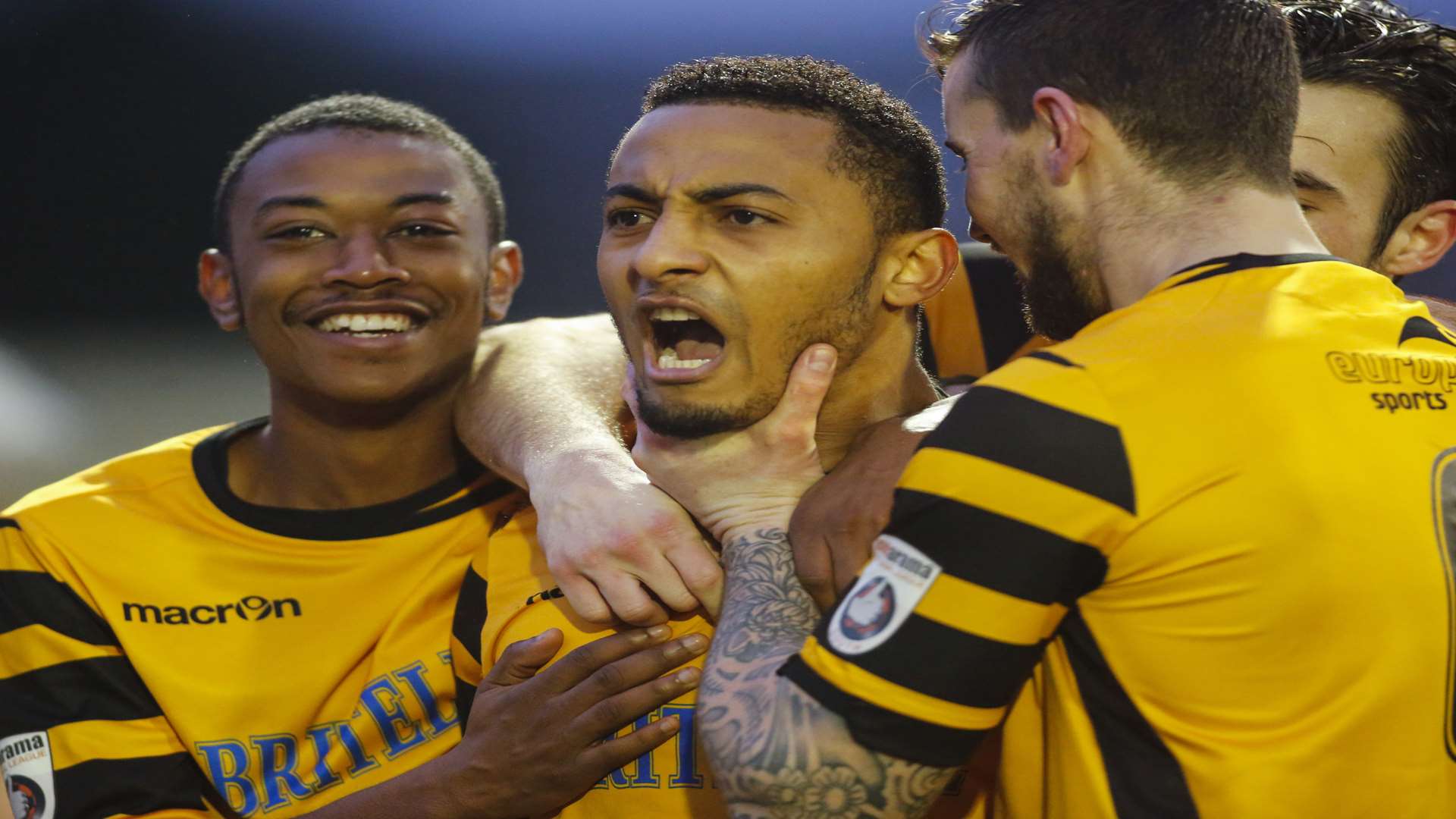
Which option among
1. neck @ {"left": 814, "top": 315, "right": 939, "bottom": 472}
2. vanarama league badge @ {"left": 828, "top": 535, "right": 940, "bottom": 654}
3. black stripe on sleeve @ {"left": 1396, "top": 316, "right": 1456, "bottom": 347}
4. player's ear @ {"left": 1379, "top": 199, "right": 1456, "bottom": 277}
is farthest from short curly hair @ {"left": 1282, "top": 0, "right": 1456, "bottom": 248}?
vanarama league badge @ {"left": 828, "top": 535, "right": 940, "bottom": 654}

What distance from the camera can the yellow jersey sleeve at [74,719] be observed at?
90.2 inches

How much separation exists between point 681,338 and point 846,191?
0.37 meters

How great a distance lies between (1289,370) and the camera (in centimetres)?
141

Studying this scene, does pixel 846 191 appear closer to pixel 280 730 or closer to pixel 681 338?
pixel 681 338

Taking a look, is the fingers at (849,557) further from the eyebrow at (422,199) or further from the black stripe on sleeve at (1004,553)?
the eyebrow at (422,199)

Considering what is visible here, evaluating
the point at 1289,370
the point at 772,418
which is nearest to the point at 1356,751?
the point at 1289,370

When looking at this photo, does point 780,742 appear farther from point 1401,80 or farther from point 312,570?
point 1401,80

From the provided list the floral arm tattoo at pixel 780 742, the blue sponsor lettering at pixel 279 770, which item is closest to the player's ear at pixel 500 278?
the blue sponsor lettering at pixel 279 770

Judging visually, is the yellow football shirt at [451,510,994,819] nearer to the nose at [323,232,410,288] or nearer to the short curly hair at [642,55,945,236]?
the nose at [323,232,410,288]

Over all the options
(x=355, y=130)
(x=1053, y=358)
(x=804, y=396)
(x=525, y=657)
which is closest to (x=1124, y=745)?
(x=1053, y=358)

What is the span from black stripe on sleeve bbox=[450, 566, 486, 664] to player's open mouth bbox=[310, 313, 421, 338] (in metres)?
0.56

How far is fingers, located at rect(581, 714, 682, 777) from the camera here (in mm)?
1944

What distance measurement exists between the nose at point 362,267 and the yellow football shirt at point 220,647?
432 millimetres

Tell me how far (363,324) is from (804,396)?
1040 millimetres
